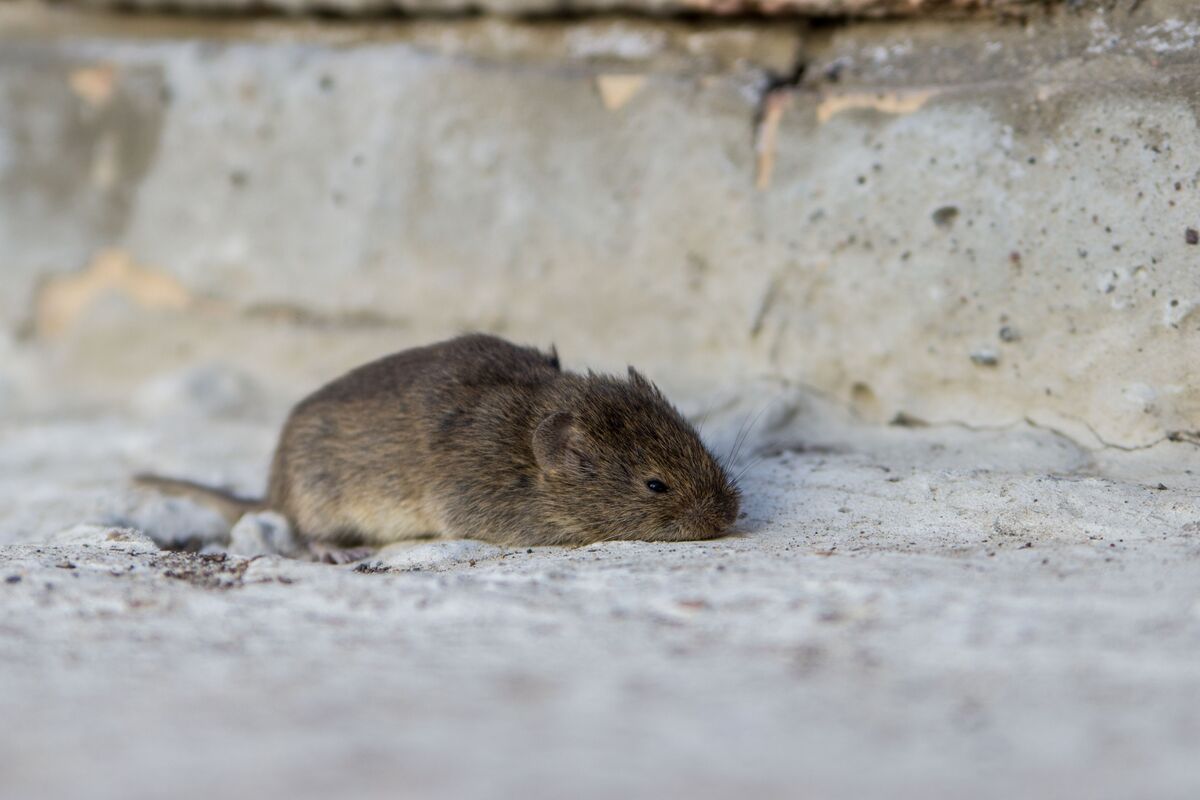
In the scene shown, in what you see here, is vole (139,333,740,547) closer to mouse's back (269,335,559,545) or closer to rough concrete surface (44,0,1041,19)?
mouse's back (269,335,559,545)

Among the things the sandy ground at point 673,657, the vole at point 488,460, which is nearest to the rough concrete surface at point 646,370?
the sandy ground at point 673,657

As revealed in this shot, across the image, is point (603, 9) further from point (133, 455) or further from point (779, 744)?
point (779, 744)

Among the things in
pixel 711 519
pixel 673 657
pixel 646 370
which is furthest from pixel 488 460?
pixel 673 657

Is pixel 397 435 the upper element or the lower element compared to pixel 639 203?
lower

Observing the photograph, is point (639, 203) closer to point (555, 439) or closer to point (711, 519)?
point (555, 439)

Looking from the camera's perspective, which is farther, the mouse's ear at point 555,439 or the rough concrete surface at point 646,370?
the mouse's ear at point 555,439

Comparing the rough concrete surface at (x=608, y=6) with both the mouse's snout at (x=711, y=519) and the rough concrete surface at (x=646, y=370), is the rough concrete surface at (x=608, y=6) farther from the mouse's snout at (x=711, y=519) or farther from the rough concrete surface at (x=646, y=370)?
the mouse's snout at (x=711, y=519)

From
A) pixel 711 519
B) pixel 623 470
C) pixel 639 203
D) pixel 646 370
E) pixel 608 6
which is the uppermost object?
pixel 608 6
